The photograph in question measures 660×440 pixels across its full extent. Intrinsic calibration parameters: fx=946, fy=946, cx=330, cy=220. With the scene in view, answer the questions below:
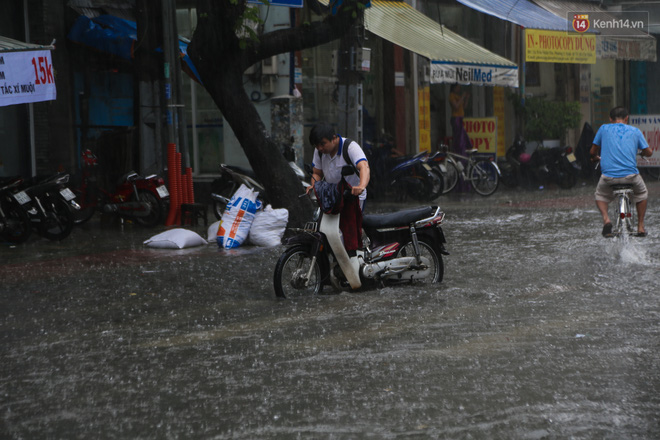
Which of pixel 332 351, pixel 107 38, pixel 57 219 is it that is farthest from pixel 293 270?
pixel 107 38

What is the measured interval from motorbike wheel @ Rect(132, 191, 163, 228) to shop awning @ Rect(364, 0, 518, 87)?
5401 mm

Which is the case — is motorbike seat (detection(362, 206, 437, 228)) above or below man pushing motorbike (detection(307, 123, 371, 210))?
below

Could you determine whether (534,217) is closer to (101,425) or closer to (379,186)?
(379,186)

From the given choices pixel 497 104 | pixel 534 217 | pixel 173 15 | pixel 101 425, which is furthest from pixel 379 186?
pixel 101 425

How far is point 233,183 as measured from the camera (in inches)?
581

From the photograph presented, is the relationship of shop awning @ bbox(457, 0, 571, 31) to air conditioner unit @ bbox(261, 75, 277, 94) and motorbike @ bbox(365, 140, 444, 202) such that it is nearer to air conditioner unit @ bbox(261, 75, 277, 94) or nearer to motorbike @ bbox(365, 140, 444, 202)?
motorbike @ bbox(365, 140, 444, 202)

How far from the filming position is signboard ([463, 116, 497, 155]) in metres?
20.7

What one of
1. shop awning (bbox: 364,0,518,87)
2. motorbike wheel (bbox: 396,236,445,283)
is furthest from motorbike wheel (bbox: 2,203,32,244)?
shop awning (bbox: 364,0,518,87)

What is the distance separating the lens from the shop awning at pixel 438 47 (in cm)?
1755

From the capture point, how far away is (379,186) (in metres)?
18.4

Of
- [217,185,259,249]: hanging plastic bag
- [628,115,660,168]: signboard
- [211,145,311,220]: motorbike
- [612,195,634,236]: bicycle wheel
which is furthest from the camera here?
[628,115,660,168]: signboard

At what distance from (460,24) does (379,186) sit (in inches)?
288

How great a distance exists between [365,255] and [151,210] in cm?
616

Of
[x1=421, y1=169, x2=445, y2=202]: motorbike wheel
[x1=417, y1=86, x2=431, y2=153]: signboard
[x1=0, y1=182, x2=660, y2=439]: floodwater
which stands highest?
[x1=417, y1=86, x2=431, y2=153]: signboard
